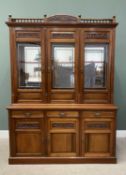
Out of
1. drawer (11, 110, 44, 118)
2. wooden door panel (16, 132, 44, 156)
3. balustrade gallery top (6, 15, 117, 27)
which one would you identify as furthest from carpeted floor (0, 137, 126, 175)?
balustrade gallery top (6, 15, 117, 27)

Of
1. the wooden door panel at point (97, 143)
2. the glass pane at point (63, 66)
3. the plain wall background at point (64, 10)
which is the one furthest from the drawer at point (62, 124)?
the plain wall background at point (64, 10)

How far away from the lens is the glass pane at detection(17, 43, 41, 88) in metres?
3.06

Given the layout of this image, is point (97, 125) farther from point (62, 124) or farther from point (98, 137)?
point (62, 124)

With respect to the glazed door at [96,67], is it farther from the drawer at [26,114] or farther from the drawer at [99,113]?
the drawer at [26,114]

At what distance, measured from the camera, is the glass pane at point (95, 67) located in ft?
10.1

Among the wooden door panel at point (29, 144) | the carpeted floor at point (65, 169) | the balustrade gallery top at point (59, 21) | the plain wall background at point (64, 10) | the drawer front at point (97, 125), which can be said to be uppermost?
the plain wall background at point (64, 10)

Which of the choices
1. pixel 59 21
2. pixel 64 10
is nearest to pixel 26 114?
pixel 59 21

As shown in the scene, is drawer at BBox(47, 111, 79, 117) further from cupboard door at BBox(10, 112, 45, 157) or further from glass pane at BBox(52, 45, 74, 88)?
glass pane at BBox(52, 45, 74, 88)

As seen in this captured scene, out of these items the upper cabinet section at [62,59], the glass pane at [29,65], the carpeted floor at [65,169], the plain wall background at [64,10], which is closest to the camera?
the carpeted floor at [65,169]

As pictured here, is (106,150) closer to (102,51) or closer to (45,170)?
(45,170)

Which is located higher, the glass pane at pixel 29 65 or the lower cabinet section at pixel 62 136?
the glass pane at pixel 29 65

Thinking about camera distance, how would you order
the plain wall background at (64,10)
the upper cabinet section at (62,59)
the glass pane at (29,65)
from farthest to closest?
1. the plain wall background at (64,10)
2. the glass pane at (29,65)
3. the upper cabinet section at (62,59)

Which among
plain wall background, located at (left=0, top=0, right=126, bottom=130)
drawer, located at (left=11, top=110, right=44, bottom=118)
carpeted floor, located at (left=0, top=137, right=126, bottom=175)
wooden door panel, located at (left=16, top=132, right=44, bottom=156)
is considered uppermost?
plain wall background, located at (left=0, top=0, right=126, bottom=130)

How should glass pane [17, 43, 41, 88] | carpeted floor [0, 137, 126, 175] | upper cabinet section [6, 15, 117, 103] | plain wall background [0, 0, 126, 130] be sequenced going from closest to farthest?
carpeted floor [0, 137, 126, 175]
upper cabinet section [6, 15, 117, 103]
glass pane [17, 43, 41, 88]
plain wall background [0, 0, 126, 130]
